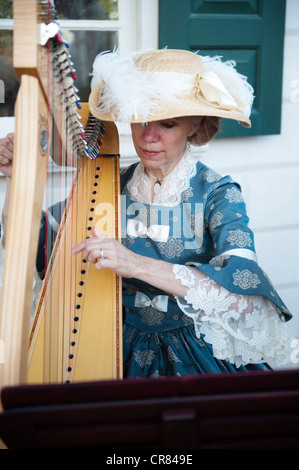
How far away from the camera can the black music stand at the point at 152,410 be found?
0.66 meters

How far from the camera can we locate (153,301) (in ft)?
4.91

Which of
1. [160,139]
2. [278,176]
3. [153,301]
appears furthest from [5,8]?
[278,176]

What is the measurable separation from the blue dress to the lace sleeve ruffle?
0.04 meters

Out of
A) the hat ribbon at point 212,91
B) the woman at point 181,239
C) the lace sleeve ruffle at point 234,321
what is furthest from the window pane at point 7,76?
the lace sleeve ruffle at point 234,321

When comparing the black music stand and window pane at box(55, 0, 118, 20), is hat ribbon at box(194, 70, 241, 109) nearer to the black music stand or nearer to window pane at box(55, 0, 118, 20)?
the black music stand

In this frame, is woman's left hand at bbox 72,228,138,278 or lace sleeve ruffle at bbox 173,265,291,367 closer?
woman's left hand at bbox 72,228,138,278

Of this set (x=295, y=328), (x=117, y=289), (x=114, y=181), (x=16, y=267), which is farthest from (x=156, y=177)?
(x=295, y=328)

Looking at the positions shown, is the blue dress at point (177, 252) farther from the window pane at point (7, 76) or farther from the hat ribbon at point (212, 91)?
the window pane at point (7, 76)

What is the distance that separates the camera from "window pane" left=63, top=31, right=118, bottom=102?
7.23 feet

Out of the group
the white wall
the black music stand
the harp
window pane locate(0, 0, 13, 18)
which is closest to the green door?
the white wall

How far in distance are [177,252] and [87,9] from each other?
1.36 meters

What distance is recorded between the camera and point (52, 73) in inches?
32.9

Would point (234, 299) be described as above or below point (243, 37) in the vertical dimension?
below

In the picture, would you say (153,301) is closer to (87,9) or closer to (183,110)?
(183,110)
